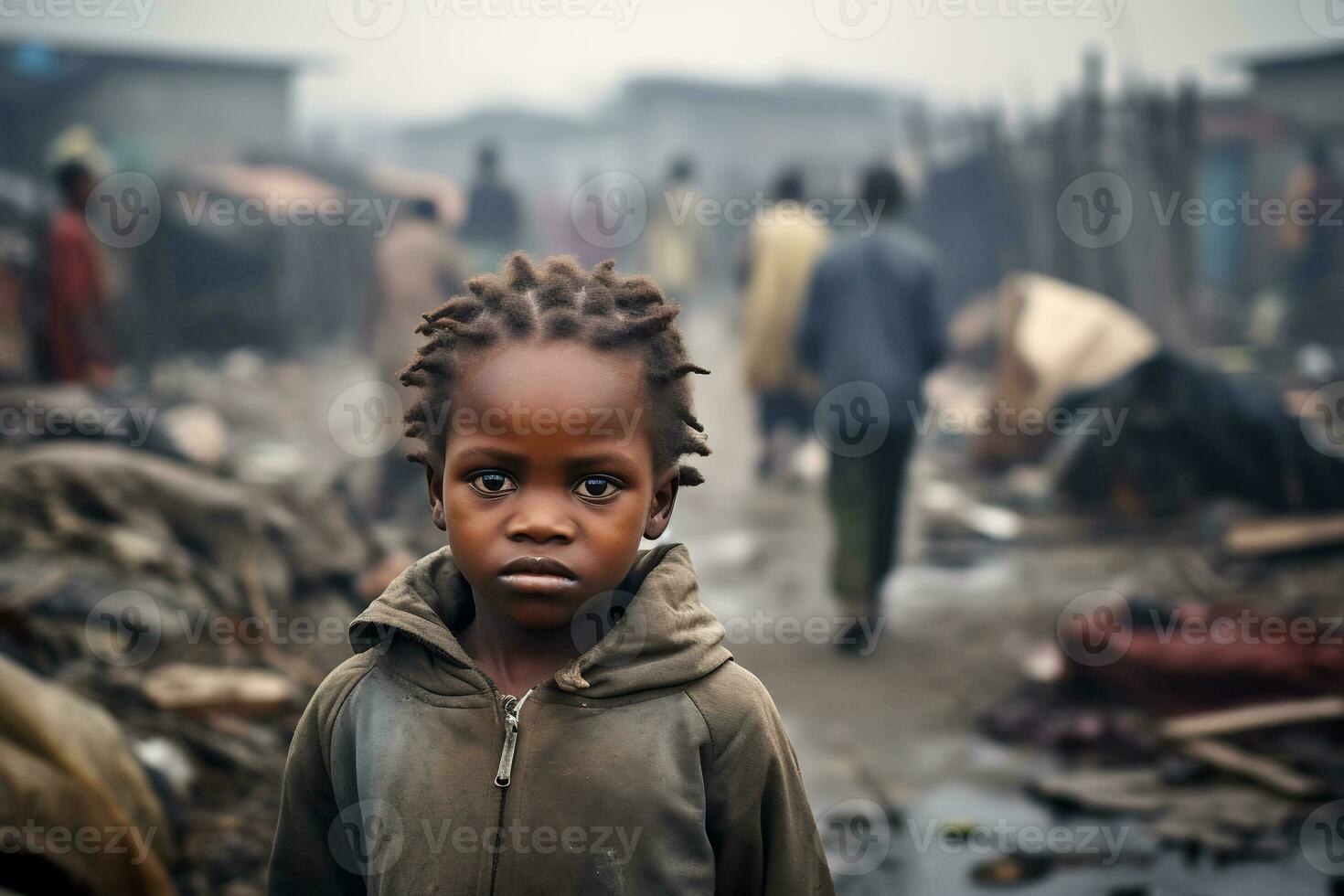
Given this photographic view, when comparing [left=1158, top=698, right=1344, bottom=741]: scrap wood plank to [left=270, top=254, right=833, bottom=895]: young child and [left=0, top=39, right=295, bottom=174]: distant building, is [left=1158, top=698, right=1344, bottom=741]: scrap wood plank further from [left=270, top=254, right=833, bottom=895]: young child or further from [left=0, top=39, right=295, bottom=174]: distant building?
[left=0, top=39, right=295, bottom=174]: distant building

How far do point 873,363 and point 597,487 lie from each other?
15.2 feet

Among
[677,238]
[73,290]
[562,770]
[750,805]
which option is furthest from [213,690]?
[677,238]

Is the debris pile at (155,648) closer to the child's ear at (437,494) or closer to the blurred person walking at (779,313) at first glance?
the child's ear at (437,494)

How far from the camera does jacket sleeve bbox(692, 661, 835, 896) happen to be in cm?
153

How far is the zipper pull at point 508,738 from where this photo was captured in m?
1.50

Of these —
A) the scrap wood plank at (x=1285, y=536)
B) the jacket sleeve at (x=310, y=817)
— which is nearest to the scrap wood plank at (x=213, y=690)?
the jacket sleeve at (x=310, y=817)

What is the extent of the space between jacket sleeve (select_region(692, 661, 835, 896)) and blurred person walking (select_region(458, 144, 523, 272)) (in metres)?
6.74

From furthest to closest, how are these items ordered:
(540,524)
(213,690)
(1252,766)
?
1. (1252,766)
2. (213,690)
3. (540,524)

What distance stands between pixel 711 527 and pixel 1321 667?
12.4ft

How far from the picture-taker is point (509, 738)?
4.99 ft

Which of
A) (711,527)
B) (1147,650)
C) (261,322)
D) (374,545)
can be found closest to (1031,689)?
(1147,650)

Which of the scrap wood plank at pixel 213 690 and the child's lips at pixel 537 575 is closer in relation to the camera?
the child's lips at pixel 537 575

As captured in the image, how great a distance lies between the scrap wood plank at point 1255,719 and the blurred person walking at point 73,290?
6.48 m

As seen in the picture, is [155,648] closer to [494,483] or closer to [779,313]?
[494,483]
